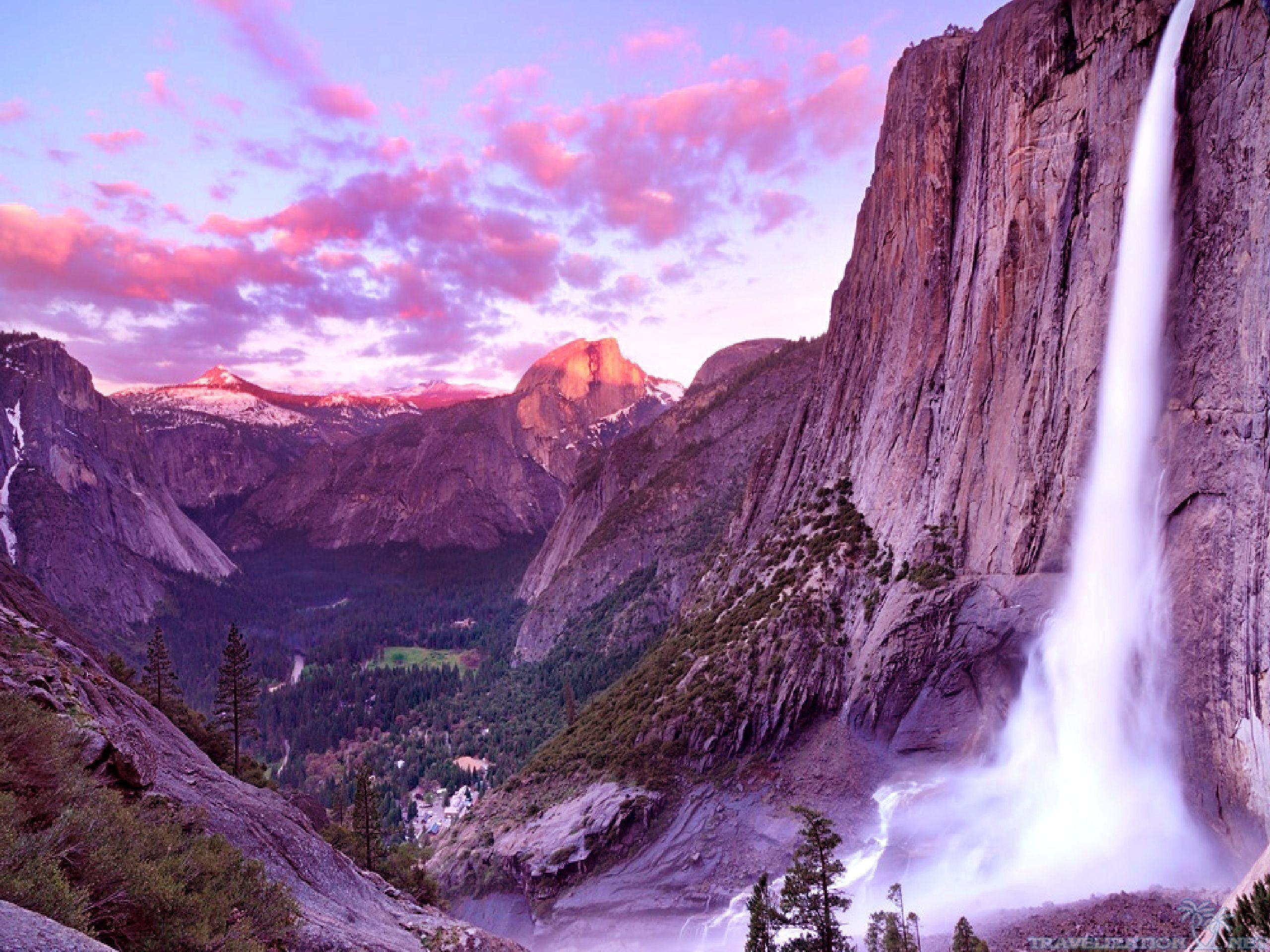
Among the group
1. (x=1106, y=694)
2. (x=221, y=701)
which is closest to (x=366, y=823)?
(x=221, y=701)

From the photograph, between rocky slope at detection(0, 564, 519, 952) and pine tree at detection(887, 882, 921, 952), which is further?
pine tree at detection(887, 882, 921, 952)

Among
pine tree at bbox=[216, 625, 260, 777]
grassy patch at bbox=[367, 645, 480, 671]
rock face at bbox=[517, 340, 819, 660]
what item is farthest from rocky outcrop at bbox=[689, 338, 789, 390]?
pine tree at bbox=[216, 625, 260, 777]

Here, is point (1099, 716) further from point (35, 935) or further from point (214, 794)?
point (35, 935)

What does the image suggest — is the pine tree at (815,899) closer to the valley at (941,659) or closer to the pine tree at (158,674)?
the valley at (941,659)

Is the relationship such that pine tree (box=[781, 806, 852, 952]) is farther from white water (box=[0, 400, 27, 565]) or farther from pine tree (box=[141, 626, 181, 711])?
white water (box=[0, 400, 27, 565])

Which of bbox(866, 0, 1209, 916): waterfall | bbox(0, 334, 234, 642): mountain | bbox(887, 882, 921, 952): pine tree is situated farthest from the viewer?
bbox(0, 334, 234, 642): mountain
